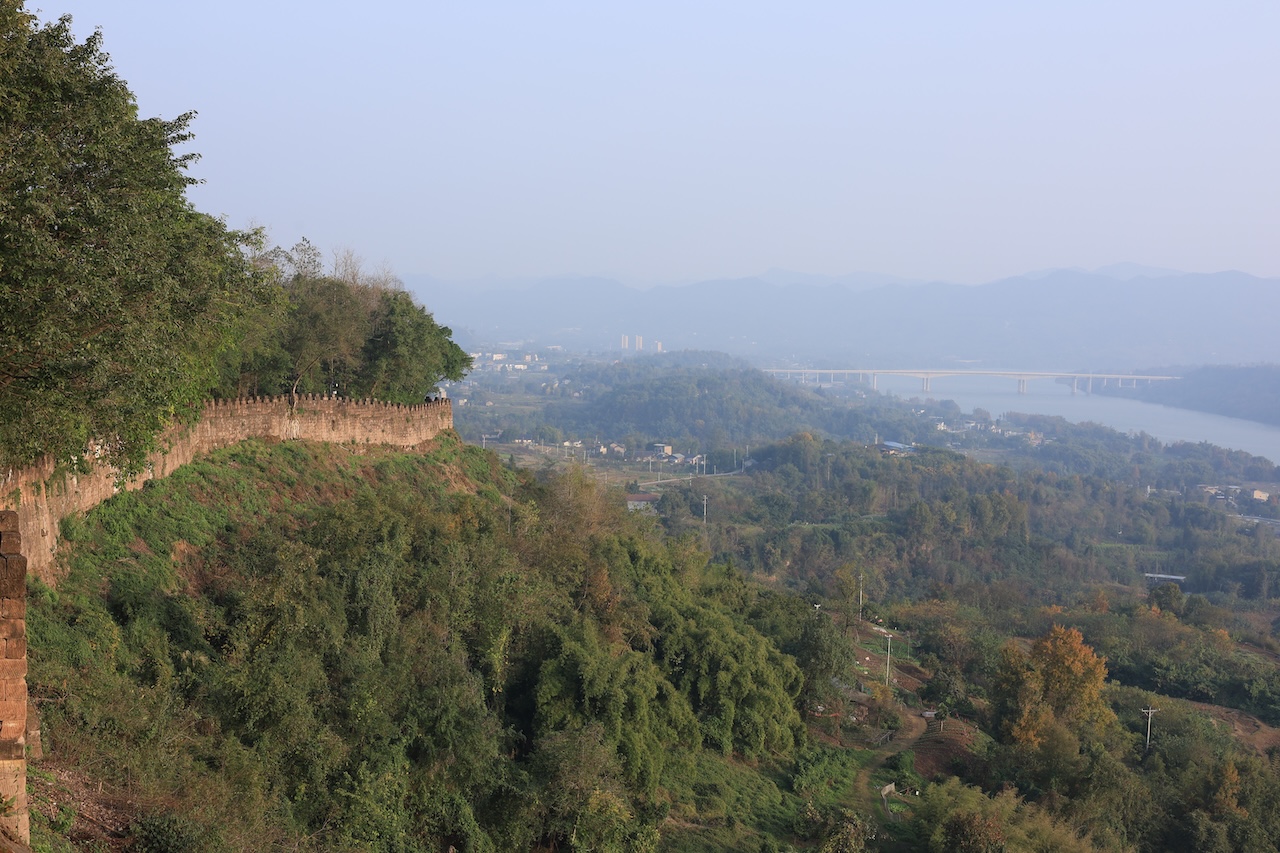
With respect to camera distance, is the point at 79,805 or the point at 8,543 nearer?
the point at 8,543

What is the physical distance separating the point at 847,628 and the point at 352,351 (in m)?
21.6

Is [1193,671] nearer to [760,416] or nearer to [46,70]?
[46,70]

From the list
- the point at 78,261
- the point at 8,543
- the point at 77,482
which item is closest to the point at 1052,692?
the point at 77,482

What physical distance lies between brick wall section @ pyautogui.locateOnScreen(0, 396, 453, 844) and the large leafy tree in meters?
1.14

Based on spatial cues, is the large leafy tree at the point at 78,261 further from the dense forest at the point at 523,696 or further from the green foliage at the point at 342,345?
the green foliage at the point at 342,345

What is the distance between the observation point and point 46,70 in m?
10.3

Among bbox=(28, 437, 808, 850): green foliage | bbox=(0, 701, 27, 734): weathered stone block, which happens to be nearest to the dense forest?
bbox=(28, 437, 808, 850): green foliage

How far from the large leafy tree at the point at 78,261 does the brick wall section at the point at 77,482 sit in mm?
1142

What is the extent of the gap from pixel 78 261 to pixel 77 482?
15.4 ft

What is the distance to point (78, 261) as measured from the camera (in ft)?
32.2

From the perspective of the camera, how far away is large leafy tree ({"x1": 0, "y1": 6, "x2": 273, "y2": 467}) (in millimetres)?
9688

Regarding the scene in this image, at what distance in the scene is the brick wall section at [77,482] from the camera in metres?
7.23

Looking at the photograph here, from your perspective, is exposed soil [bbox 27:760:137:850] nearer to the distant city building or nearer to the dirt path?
the dirt path

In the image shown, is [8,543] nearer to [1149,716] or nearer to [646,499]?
[1149,716]
